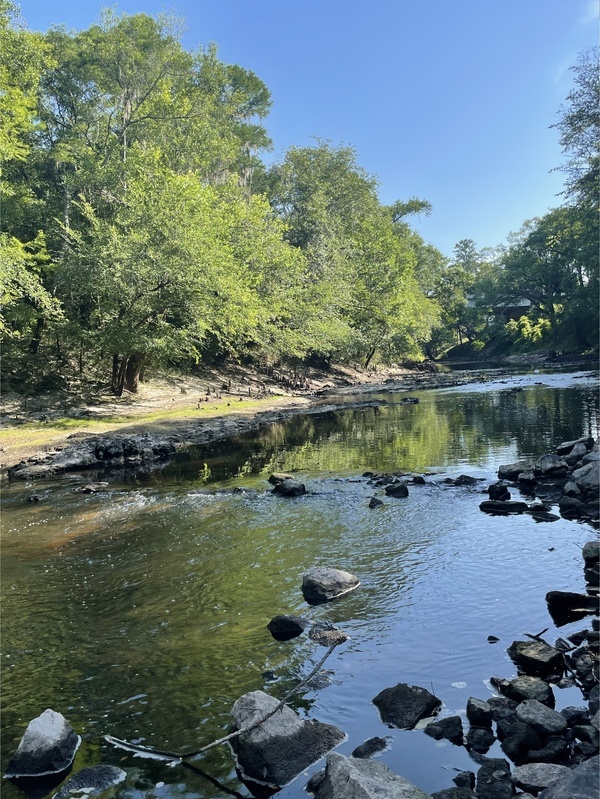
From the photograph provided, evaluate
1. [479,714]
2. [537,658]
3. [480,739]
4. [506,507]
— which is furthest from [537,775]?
[506,507]

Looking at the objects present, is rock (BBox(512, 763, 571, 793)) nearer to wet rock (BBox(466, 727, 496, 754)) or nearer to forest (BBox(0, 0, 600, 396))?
wet rock (BBox(466, 727, 496, 754))

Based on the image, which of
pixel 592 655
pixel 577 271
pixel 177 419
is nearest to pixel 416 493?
pixel 592 655

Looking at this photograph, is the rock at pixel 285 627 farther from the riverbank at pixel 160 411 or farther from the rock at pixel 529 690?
the riverbank at pixel 160 411

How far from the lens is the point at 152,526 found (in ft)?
43.2

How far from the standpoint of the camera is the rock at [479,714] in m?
5.16

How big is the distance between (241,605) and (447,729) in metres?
4.01

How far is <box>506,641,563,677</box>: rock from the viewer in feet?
19.4

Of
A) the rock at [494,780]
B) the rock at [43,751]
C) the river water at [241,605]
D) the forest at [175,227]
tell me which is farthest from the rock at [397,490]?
the forest at [175,227]

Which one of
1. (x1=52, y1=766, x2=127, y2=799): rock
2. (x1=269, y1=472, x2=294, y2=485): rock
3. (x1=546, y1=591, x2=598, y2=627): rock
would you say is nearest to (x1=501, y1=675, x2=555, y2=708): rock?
(x1=546, y1=591, x2=598, y2=627): rock

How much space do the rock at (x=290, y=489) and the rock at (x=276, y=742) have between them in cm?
995

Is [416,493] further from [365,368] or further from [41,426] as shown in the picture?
[365,368]

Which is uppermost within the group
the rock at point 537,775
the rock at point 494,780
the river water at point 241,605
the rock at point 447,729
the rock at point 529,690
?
the rock at point 537,775

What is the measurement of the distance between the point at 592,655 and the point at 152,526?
9693 millimetres

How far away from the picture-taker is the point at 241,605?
27.7 ft
